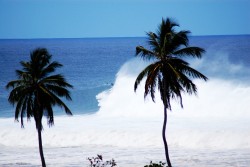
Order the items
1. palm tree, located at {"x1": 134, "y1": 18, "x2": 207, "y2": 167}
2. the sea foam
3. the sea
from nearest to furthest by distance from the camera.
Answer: palm tree, located at {"x1": 134, "y1": 18, "x2": 207, "y2": 167} → the sea → the sea foam

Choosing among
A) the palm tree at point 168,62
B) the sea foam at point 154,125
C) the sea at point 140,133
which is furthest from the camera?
the sea foam at point 154,125

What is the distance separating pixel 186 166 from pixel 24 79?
481 inches

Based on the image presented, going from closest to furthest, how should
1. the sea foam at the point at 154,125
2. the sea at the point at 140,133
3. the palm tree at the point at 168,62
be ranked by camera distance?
the palm tree at the point at 168,62 < the sea at the point at 140,133 < the sea foam at the point at 154,125

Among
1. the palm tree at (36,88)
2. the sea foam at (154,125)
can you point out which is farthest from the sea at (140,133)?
the palm tree at (36,88)

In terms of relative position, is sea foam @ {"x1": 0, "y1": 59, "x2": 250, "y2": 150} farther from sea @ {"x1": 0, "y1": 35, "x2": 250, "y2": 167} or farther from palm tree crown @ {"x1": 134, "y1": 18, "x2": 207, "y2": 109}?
palm tree crown @ {"x1": 134, "y1": 18, "x2": 207, "y2": 109}

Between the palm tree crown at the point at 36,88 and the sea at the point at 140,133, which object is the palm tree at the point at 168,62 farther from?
the palm tree crown at the point at 36,88

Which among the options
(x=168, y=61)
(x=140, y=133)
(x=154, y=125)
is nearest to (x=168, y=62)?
(x=168, y=61)

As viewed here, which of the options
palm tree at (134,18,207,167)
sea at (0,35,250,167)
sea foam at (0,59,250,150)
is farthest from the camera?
sea foam at (0,59,250,150)

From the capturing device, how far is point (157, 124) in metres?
53.5

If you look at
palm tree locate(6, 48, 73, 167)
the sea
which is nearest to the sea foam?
the sea

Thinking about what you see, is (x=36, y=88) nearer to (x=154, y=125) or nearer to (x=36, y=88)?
(x=36, y=88)

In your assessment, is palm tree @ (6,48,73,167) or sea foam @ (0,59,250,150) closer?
palm tree @ (6,48,73,167)

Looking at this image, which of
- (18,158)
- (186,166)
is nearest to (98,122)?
(18,158)

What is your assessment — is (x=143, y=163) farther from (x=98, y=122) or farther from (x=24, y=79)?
(x=98, y=122)
